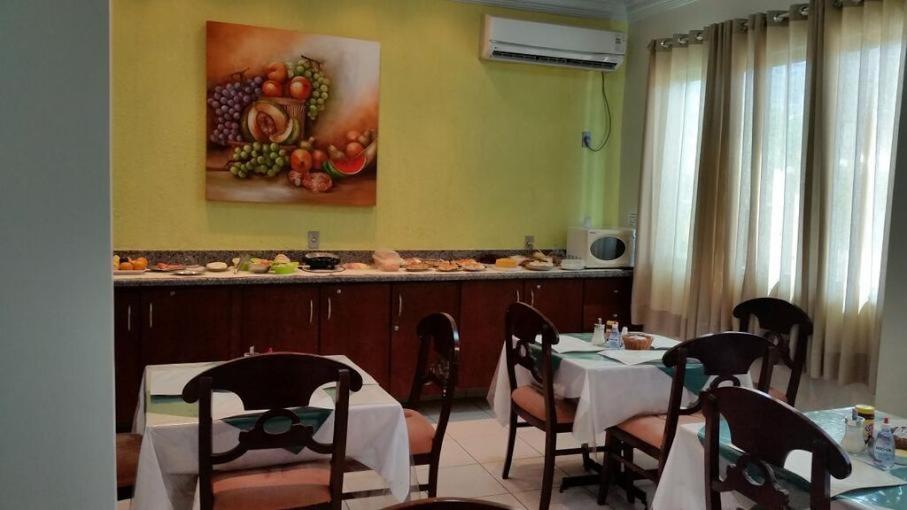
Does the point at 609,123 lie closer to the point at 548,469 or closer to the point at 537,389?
the point at 537,389

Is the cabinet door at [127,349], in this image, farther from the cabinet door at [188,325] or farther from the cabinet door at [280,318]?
the cabinet door at [280,318]

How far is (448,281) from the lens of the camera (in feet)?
14.5

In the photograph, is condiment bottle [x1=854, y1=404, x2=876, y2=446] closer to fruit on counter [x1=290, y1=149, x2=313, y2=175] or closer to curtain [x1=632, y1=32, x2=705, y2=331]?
curtain [x1=632, y1=32, x2=705, y2=331]

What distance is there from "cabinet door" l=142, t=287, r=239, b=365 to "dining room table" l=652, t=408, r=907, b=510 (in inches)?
103

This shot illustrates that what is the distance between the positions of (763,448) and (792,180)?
7.86 ft

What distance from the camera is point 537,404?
3225 mm

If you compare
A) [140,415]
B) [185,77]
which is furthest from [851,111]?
[185,77]

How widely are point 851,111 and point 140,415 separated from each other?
3.36m

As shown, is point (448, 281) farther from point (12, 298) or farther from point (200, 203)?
point (12, 298)

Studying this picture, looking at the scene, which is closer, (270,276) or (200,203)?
(270,276)

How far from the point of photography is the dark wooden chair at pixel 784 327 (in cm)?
325

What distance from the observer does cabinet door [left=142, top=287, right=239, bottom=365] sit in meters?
3.80

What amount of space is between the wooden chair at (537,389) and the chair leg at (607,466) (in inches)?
6.6

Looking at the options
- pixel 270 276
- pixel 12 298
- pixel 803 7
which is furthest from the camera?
pixel 270 276
